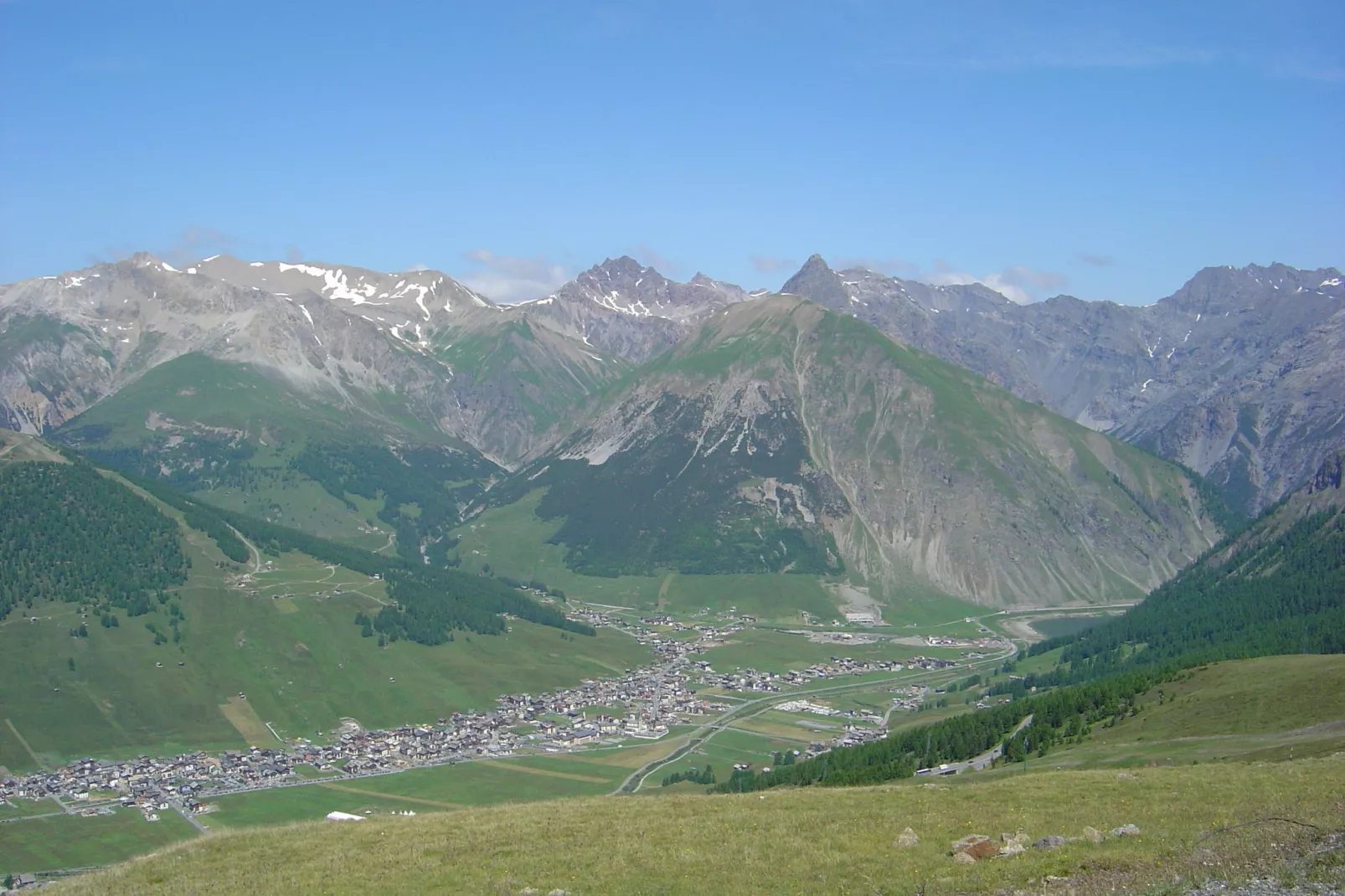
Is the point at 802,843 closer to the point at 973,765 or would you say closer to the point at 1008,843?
the point at 1008,843

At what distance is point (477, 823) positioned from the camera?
226ft

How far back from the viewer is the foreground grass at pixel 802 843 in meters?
47.6

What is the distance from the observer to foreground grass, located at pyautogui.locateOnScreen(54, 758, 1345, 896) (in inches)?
1873

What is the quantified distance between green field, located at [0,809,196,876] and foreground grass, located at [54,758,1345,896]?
82.6 metres

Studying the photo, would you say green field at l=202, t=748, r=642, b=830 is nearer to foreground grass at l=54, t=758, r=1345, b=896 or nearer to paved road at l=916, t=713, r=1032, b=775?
paved road at l=916, t=713, r=1032, b=775

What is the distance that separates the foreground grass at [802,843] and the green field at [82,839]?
271 ft

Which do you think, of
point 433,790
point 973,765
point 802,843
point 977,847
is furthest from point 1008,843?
point 433,790

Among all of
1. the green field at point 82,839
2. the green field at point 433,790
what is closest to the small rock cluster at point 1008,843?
the green field at point 433,790

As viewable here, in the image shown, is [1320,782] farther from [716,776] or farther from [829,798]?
[716,776]

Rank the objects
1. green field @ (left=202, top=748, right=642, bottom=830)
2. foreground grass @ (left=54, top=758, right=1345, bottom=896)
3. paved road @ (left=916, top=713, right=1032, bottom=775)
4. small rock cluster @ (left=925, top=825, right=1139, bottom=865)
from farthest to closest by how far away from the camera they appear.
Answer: green field @ (left=202, top=748, right=642, bottom=830), paved road @ (left=916, top=713, right=1032, bottom=775), small rock cluster @ (left=925, top=825, right=1139, bottom=865), foreground grass @ (left=54, top=758, right=1345, bottom=896)

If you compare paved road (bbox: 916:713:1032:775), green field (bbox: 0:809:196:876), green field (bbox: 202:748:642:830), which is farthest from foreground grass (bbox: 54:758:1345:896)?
green field (bbox: 202:748:642:830)

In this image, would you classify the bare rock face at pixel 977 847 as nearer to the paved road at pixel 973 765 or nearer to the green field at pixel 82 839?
the paved road at pixel 973 765

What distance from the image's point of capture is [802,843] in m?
57.2

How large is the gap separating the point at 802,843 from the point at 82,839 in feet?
403
